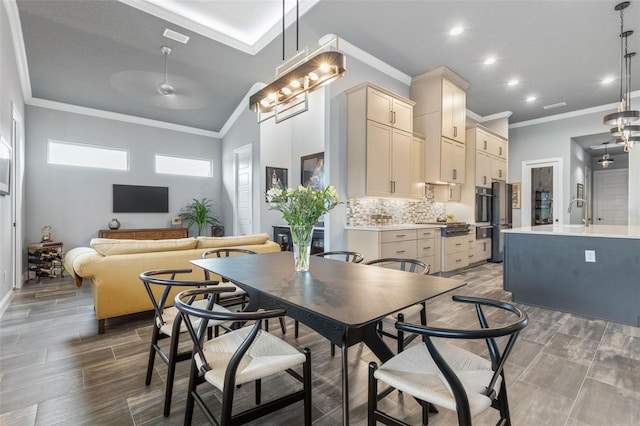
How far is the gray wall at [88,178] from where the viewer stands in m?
5.46

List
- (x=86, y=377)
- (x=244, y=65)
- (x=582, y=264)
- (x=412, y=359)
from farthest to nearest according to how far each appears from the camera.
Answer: (x=244, y=65) → (x=582, y=264) → (x=86, y=377) → (x=412, y=359)

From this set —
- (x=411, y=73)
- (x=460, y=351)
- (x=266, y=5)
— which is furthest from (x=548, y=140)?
(x=460, y=351)

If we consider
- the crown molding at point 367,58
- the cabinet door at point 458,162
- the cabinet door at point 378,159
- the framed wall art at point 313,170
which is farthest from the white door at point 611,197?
the framed wall art at point 313,170

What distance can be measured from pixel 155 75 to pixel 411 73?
4.38 metres

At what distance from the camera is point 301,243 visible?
193cm

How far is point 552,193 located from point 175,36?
812 centimetres

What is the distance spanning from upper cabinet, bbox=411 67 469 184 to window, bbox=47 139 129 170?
6009 mm

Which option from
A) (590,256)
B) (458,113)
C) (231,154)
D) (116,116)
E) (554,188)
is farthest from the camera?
(231,154)

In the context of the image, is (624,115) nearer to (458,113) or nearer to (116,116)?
(458,113)

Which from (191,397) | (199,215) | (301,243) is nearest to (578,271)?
(301,243)

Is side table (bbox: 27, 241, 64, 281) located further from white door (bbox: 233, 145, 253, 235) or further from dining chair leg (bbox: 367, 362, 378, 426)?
dining chair leg (bbox: 367, 362, 378, 426)

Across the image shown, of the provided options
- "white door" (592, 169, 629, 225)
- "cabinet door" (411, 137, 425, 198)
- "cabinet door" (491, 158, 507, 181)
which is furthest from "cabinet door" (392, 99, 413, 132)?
"white door" (592, 169, 629, 225)

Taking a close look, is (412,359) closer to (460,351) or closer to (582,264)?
(460,351)

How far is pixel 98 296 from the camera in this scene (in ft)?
8.87
